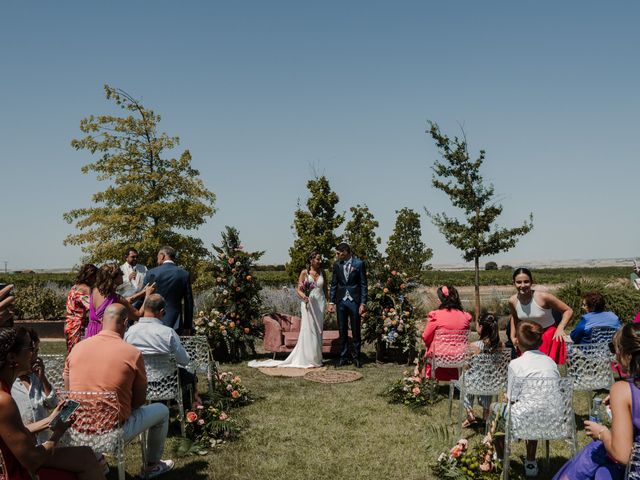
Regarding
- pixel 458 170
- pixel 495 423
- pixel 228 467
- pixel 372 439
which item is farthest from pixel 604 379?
pixel 458 170

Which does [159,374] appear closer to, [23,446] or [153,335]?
[153,335]

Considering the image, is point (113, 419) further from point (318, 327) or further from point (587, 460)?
point (318, 327)

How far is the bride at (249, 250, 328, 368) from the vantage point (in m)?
9.84

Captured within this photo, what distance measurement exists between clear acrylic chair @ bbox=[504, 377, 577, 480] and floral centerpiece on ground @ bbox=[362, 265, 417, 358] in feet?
18.1

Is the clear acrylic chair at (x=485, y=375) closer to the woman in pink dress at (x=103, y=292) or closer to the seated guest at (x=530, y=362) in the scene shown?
the seated guest at (x=530, y=362)

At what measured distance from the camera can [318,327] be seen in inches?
390

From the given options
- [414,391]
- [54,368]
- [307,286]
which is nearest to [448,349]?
[414,391]

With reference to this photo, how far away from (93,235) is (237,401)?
35.4 ft

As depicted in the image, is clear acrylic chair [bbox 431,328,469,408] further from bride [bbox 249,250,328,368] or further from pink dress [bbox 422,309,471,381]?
bride [bbox 249,250,328,368]

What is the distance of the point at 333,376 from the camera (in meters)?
8.96

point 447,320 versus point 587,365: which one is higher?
point 447,320

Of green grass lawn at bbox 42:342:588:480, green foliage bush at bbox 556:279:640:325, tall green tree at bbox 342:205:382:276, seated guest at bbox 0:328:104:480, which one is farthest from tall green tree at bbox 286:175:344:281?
seated guest at bbox 0:328:104:480

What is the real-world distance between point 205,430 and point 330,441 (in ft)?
4.20

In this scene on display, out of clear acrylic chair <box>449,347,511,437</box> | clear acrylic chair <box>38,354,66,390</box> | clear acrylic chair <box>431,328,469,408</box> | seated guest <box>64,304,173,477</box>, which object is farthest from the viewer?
clear acrylic chair <box>431,328,469,408</box>
